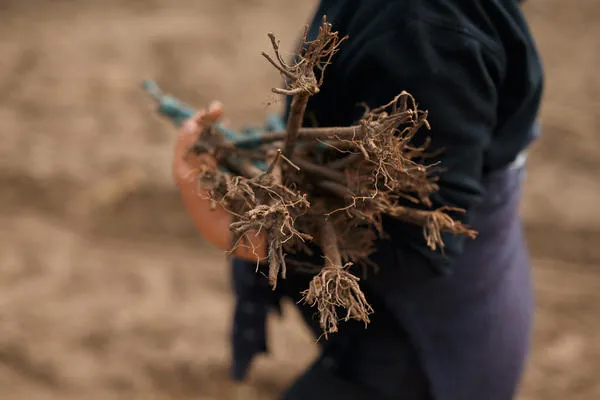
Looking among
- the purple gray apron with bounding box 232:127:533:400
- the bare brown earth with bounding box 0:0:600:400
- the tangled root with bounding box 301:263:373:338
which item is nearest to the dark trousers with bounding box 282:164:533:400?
the purple gray apron with bounding box 232:127:533:400

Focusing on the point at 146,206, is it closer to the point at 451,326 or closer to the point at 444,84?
the point at 451,326

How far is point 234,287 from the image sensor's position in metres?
1.21

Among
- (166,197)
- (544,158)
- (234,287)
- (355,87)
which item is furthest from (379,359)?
(544,158)

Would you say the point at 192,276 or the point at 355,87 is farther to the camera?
the point at 192,276

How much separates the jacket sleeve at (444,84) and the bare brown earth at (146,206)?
1.14 meters

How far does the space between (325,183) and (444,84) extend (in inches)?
6.7

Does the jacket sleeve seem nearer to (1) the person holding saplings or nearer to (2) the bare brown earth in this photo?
(1) the person holding saplings

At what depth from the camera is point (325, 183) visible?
31.3 inches

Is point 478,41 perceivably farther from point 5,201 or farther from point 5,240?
point 5,201

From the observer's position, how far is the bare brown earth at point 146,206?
1825 millimetres

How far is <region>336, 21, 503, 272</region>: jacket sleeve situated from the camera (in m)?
0.77

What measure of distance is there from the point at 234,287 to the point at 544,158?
1.58 meters

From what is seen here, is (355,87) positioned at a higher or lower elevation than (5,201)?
higher

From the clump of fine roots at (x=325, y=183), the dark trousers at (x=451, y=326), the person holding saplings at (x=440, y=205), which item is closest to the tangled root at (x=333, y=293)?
the clump of fine roots at (x=325, y=183)
